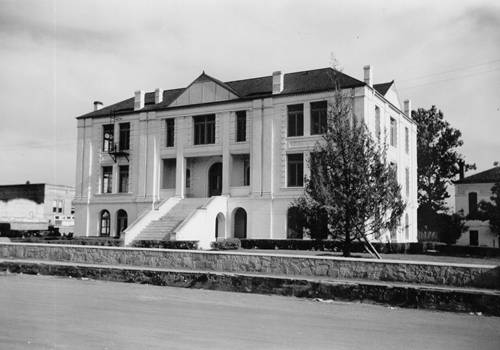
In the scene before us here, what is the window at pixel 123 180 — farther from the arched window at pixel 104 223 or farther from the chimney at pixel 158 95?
the chimney at pixel 158 95

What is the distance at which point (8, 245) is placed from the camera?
21.9m

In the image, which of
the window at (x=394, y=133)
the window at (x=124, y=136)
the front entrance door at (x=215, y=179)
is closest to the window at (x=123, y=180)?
the window at (x=124, y=136)

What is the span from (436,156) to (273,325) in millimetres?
46819

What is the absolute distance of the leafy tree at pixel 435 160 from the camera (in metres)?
51.0

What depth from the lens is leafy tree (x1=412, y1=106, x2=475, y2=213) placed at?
51.0 meters

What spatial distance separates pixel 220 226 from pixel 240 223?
1583mm

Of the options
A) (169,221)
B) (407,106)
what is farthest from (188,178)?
(407,106)

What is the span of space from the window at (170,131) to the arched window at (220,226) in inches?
278

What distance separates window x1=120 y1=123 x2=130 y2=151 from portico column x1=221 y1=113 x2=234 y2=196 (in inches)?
338

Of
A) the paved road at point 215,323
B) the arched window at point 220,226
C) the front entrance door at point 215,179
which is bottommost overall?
the paved road at point 215,323

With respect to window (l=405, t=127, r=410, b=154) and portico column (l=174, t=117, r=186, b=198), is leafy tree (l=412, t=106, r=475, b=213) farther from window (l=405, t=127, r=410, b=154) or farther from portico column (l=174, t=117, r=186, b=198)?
portico column (l=174, t=117, r=186, b=198)

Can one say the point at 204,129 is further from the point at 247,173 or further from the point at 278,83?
the point at 278,83

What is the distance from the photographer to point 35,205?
2534 inches

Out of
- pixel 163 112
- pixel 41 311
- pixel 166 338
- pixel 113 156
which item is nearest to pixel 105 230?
pixel 113 156
